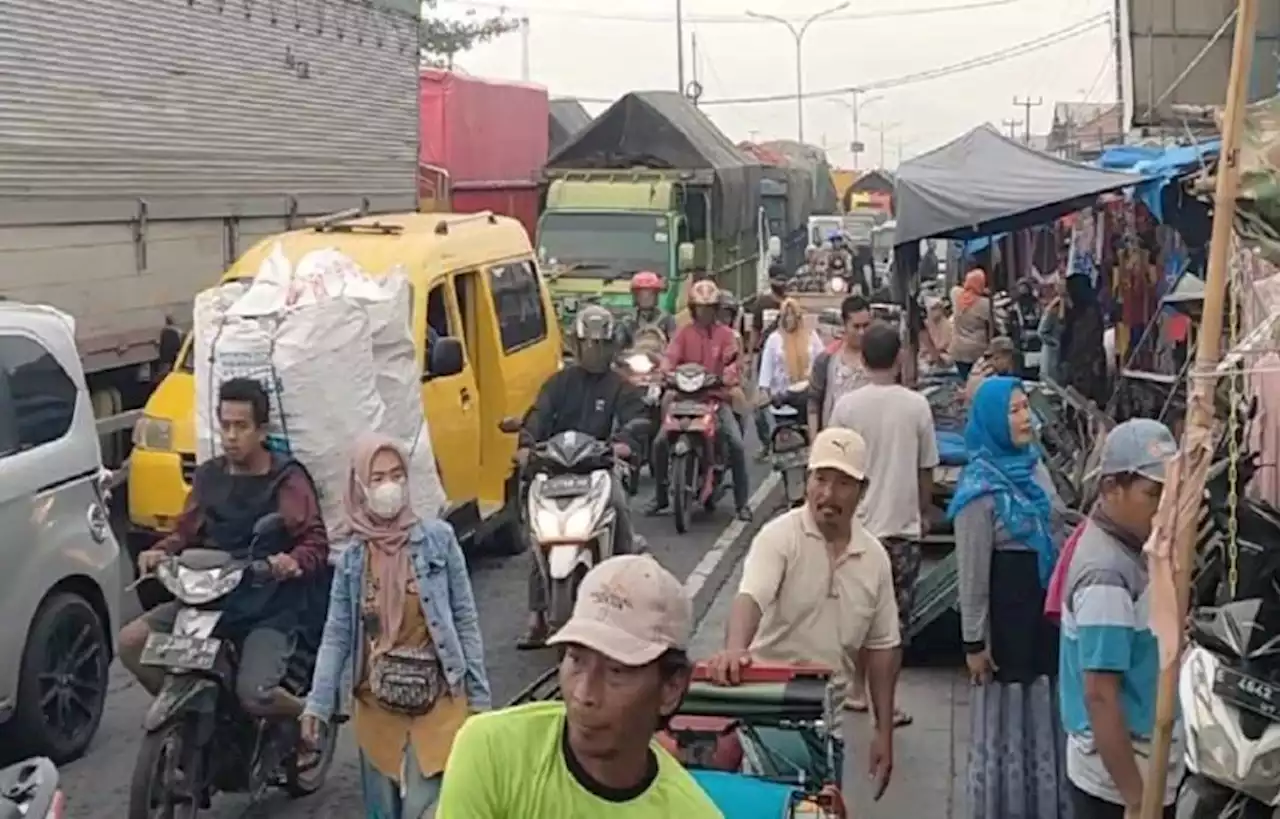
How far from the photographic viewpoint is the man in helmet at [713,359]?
43.5 ft

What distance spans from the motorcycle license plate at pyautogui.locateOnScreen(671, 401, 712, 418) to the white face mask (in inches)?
290

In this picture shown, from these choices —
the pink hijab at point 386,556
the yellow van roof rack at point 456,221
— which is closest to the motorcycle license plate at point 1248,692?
→ the pink hijab at point 386,556

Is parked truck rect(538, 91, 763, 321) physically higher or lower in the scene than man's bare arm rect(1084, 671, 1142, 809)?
higher

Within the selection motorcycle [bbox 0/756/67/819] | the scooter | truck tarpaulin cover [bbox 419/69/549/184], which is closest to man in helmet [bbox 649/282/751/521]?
the scooter

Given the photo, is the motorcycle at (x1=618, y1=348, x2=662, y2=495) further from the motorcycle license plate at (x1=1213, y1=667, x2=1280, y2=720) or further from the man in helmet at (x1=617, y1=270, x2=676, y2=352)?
the motorcycle license plate at (x1=1213, y1=667, x2=1280, y2=720)

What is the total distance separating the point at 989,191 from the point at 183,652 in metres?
8.42

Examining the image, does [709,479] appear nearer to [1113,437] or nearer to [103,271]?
[103,271]

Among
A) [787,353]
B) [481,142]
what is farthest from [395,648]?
[481,142]

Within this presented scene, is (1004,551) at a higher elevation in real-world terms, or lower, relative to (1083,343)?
lower

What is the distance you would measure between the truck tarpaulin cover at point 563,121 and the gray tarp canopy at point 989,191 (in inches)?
556

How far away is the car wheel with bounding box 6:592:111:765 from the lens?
25.3 ft

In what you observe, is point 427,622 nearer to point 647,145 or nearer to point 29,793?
point 29,793

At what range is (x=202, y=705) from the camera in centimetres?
625

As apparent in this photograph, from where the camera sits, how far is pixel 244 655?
646 centimetres
